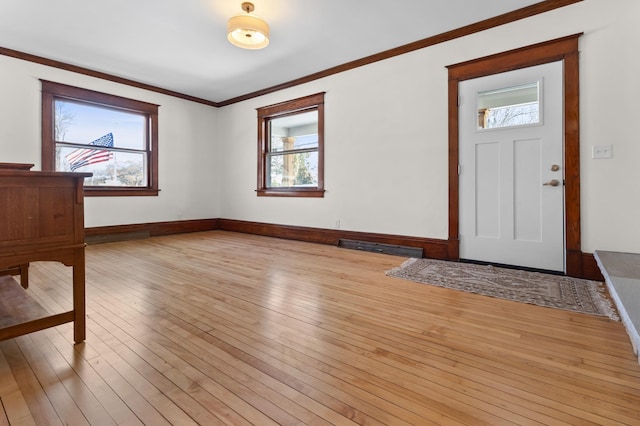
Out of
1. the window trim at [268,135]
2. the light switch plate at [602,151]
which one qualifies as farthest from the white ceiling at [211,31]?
the light switch plate at [602,151]

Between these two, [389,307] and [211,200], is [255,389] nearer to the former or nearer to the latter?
[389,307]

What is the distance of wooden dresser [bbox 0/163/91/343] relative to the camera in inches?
56.7

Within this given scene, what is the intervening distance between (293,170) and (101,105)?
129 inches

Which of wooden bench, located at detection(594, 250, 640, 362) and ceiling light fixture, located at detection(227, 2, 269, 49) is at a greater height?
ceiling light fixture, located at detection(227, 2, 269, 49)

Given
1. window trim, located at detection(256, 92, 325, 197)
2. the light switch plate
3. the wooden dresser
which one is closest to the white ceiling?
window trim, located at detection(256, 92, 325, 197)

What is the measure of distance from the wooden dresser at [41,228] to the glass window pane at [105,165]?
12.1 feet

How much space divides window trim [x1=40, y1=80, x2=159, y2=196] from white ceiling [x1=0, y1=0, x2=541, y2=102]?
41cm

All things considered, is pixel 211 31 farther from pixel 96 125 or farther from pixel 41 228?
pixel 41 228

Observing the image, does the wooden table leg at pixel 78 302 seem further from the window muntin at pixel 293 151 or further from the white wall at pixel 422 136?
the window muntin at pixel 293 151

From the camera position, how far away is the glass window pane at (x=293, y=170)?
5199 millimetres

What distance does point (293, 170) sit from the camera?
5.52 metres

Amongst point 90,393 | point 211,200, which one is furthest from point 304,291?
point 211,200

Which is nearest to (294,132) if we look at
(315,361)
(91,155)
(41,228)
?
(91,155)

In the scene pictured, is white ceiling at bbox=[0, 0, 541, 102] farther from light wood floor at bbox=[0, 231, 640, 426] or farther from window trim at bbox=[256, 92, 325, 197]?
light wood floor at bbox=[0, 231, 640, 426]
